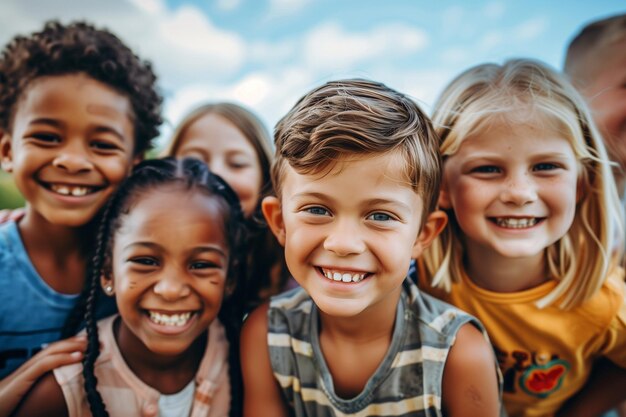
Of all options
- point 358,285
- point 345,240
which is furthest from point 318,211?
point 358,285

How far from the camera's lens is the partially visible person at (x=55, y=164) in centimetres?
166

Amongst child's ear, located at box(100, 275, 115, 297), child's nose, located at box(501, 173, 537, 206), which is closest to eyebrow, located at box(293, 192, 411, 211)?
child's nose, located at box(501, 173, 537, 206)

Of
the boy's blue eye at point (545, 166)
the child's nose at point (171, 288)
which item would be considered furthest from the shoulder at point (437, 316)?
the child's nose at point (171, 288)

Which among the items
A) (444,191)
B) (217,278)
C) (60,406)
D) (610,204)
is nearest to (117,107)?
(217,278)

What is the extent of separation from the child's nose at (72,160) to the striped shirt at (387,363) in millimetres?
835

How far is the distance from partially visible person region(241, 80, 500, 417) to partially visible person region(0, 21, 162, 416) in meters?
0.69

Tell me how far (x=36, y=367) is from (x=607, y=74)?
2.61 m

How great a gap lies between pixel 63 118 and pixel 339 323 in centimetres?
118

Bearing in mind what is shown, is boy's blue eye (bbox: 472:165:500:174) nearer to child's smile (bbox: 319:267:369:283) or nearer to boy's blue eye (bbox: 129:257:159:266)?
child's smile (bbox: 319:267:369:283)

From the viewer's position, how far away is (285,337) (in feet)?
5.13

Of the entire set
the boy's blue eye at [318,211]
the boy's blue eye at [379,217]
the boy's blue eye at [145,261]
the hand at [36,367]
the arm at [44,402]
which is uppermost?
the boy's blue eye at [318,211]

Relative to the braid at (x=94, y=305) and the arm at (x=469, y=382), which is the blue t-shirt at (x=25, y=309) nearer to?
the braid at (x=94, y=305)

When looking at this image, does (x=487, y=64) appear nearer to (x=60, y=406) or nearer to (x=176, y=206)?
(x=176, y=206)

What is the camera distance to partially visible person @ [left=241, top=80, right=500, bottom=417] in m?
1.23
